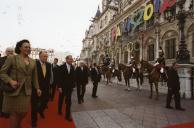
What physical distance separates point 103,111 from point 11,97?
14.8ft

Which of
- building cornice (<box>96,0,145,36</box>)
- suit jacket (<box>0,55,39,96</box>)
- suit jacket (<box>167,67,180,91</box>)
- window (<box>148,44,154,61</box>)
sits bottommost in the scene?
suit jacket (<box>167,67,180,91</box>)

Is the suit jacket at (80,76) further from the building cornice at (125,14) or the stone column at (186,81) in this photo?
the building cornice at (125,14)

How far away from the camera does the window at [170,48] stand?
21797 millimetres

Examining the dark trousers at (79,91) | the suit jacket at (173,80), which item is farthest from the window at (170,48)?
the dark trousers at (79,91)

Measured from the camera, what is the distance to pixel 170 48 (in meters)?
22.4

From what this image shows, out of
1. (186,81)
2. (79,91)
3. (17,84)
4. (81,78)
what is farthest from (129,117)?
(186,81)

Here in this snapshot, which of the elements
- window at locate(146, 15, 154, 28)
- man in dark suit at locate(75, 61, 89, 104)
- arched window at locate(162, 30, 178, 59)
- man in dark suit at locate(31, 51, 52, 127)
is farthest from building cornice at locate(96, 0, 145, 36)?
man in dark suit at locate(31, 51, 52, 127)

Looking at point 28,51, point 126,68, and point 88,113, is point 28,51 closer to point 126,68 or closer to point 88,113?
point 88,113

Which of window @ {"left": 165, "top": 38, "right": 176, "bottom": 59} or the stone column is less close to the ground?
window @ {"left": 165, "top": 38, "right": 176, "bottom": 59}

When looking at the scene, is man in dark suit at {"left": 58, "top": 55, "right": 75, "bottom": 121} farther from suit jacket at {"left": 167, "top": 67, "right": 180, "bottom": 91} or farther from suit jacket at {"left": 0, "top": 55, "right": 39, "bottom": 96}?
suit jacket at {"left": 167, "top": 67, "right": 180, "bottom": 91}

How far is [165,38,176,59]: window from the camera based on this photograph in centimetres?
2180

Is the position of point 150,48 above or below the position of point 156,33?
below

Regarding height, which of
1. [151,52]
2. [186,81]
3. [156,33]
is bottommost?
[186,81]

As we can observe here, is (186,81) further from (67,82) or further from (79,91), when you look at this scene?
(67,82)
